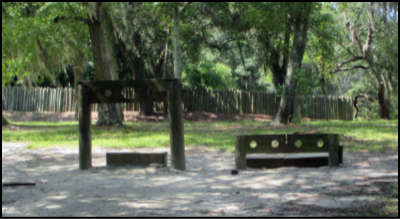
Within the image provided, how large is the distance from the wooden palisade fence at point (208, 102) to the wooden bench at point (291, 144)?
65.4ft

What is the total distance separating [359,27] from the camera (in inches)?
1069

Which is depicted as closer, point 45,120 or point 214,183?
point 214,183

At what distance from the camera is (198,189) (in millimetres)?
6465

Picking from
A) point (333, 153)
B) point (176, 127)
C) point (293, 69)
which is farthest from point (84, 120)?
point (293, 69)

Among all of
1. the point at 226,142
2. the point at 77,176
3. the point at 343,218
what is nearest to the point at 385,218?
the point at 343,218

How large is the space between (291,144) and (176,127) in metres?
2.08

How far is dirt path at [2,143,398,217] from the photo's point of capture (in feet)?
17.0

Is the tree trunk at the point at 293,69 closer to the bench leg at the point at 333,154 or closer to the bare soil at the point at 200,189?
the bare soil at the point at 200,189

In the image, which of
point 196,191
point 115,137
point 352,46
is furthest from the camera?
point 352,46

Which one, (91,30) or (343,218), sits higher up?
(91,30)

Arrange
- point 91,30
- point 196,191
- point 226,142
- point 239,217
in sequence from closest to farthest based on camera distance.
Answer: point 239,217
point 196,191
point 226,142
point 91,30

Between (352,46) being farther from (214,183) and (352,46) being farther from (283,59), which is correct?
(214,183)

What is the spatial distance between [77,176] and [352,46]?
24416 mm

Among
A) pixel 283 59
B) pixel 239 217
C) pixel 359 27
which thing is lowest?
pixel 239 217
